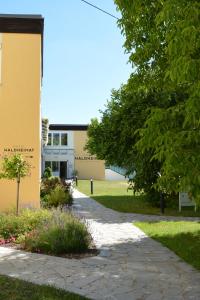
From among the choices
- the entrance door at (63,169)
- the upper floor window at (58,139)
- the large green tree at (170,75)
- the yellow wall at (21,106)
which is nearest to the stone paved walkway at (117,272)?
the large green tree at (170,75)

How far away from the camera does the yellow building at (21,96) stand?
16391mm

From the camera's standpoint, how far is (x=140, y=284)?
7.54m

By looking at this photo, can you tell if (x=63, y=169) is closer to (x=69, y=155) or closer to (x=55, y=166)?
(x=55, y=166)

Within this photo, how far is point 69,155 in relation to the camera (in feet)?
207

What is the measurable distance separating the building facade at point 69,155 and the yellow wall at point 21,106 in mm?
43728

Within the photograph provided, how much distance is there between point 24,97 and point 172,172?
11.3 metres

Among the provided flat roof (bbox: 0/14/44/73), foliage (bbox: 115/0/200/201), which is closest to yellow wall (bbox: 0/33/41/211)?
flat roof (bbox: 0/14/44/73)

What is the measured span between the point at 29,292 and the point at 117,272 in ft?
6.53

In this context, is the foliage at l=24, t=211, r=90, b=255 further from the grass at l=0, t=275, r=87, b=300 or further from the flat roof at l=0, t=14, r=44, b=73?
the flat roof at l=0, t=14, r=44, b=73

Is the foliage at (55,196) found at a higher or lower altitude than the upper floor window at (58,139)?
lower

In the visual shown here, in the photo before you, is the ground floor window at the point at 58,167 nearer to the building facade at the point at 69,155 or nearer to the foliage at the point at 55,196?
the building facade at the point at 69,155

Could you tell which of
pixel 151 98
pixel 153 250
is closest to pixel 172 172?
pixel 153 250

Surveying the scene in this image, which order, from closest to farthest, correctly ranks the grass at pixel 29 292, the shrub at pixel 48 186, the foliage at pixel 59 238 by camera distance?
1. the grass at pixel 29 292
2. the foliage at pixel 59 238
3. the shrub at pixel 48 186

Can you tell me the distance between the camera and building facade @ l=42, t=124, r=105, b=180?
62.6 metres
